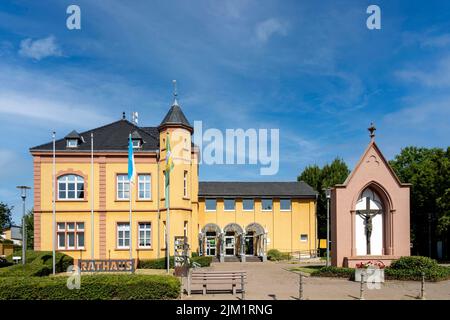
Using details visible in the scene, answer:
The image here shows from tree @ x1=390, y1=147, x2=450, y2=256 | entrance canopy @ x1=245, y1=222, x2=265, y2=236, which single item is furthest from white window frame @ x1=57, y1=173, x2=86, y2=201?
tree @ x1=390, y1=147, x2=450, y2=256

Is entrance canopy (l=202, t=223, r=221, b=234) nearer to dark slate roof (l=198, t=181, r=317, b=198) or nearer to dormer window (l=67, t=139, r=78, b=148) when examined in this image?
dark slate roof (l=198, t=181, r=317, b=198)

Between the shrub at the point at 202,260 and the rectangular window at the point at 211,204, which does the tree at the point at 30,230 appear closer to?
the rectangular window at the point at 211,204

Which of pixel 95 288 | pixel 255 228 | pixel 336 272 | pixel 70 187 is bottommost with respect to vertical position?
pixel 255 228

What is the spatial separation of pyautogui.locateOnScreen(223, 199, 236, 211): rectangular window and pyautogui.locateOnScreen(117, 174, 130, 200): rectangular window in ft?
44.3

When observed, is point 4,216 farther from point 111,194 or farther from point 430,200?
point 430,200

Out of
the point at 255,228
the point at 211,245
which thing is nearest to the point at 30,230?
the point at 211,245

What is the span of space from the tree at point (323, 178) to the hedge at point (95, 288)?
135 ft

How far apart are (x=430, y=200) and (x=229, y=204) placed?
18.7m

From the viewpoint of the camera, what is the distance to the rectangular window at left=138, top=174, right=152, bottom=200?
33.0 metres

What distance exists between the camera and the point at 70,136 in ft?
109

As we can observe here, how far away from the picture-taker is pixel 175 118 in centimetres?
3180
